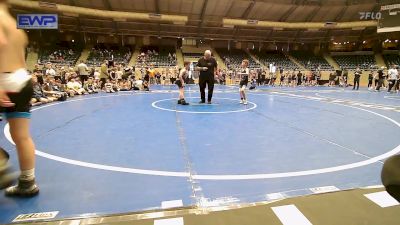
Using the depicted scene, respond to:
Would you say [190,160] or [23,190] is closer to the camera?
[23,190]

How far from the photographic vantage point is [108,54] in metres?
33.5

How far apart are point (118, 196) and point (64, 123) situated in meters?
4.47

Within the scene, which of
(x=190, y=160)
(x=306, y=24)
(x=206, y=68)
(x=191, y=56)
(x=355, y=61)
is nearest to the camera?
(x=190, y=160)

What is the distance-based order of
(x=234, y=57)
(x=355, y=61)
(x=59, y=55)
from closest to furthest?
(x=59, y=55) → (x=234, y=57) → (x=355, y=61)

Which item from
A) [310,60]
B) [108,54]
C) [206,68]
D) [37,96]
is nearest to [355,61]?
[310,60]

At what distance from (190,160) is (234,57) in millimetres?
35695

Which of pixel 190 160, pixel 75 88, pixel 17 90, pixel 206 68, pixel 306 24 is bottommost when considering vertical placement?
pixel 190 160

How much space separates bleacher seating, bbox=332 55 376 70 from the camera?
120 feet

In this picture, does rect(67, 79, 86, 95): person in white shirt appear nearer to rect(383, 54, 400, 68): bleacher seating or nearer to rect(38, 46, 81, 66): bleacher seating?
rect(38, 46, 81, 66): bleacher seating

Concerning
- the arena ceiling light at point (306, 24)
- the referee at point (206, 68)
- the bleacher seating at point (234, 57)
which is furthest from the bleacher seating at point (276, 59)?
the referee at point (206, 68)

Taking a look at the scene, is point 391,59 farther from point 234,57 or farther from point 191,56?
point 191,56

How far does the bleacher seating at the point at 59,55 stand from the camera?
94.8 feet

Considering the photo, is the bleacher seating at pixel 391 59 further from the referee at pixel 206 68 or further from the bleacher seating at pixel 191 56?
the referee at pixel 206 68

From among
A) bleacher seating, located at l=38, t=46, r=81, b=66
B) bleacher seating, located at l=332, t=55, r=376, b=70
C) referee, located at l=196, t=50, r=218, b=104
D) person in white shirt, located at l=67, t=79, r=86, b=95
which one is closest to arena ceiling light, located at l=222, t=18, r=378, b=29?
bleacher seating, located at l=332, t=55, r=376, b=70
